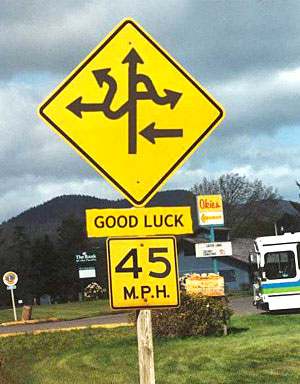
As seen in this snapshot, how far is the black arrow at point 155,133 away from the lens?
17.5ft

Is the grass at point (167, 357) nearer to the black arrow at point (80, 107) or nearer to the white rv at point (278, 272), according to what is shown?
the white rv at point (278, 272)

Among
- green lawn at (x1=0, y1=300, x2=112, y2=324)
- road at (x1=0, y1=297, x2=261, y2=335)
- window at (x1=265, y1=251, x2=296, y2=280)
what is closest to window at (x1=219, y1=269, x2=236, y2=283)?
green lawn at (x1=0, y1=300, x2=112, y2=324)

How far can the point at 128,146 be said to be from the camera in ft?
17.5

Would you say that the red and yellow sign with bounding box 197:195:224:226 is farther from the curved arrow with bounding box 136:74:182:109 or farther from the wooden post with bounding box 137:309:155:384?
the wooden post with bounding box 137:309:155:384

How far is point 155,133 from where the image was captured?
536 cm

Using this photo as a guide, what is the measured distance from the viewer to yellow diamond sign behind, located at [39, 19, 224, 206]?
5301 millimetres

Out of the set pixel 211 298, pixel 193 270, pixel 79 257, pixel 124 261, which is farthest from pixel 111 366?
pixel 79 257

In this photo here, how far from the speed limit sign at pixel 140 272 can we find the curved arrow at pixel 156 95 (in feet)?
3.23

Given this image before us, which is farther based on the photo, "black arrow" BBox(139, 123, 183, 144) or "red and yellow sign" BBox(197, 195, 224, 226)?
"red and yellow sign" BBox(197, 195, 224, 226)

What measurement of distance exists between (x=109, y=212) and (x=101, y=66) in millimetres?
1062

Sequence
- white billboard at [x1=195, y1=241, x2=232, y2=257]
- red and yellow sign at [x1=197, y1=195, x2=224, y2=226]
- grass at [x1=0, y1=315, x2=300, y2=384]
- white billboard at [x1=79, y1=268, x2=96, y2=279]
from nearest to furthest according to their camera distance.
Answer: grass at [x1=0, y1=315, x2=300, y2=384]
white billboard at [x1=195, y1=241, x2=232, y2=257]
red and yellow sign at [x1=197, y1=195, x2=224, y2=226]
white billboard at [x1=79, y1=268, x2=96, y2=279]

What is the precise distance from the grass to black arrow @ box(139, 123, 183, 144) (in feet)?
26.4

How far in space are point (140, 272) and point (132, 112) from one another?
3.70 feet

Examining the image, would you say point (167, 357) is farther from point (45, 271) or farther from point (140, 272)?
point (45, 271)
